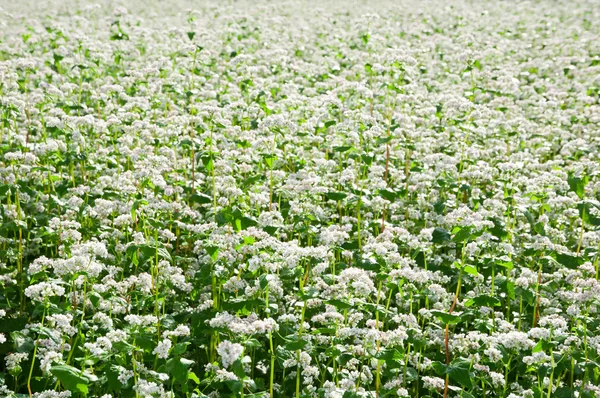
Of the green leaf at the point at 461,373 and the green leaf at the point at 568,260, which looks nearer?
the green leaf at the point at 461,373

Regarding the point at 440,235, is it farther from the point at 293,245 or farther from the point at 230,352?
the point at 230,352

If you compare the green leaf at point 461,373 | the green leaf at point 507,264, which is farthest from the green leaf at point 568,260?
the green leaf at point 461,373

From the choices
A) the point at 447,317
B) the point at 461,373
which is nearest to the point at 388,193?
the point at 447,317

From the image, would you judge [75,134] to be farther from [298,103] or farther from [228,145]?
[298,103]

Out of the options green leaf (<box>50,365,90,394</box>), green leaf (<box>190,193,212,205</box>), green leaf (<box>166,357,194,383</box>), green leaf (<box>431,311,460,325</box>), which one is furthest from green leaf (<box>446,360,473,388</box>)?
green leaf (<box>190,193,212,205</box>)

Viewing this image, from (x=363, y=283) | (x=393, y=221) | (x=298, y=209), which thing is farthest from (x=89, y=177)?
(x=363, y=283)

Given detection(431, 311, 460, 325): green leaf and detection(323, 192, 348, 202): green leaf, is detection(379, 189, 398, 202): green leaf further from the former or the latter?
detection(431, 311, 460, 325): green leaf

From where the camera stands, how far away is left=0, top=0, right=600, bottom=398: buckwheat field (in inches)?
226

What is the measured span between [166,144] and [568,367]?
21.8 feet

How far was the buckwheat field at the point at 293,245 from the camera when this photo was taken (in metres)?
5.75

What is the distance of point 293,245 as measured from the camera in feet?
21.0

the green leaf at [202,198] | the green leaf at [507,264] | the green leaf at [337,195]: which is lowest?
the green leaf at [202,198]

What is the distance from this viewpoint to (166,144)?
10.3 meters

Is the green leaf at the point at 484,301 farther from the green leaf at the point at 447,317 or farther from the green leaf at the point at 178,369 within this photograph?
the green leaf at the point at 178,369
